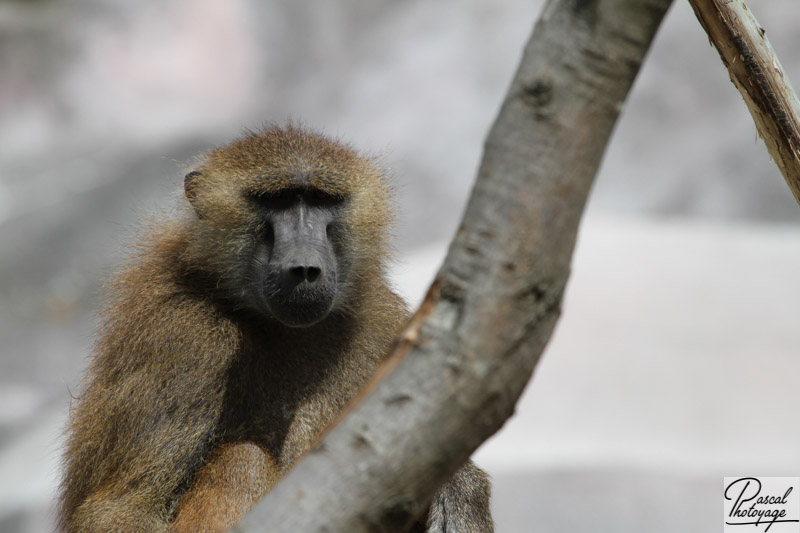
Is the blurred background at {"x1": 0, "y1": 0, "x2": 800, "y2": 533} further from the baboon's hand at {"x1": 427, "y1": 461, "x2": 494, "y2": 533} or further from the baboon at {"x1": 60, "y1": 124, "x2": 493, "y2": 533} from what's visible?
the baboon at {"x1": 60, "y1": 124, "x2": 493, "y2": 533}

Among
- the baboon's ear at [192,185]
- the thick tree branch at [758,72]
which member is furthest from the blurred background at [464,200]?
the thick tree branch at [758,72]

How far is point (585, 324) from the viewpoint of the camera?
29.5ft

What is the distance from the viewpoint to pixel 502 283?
1.82 meters

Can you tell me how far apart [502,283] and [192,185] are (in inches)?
87.2

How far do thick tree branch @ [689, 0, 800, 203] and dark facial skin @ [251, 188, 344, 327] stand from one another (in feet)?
5.19

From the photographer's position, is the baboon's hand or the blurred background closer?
the baboon's hand

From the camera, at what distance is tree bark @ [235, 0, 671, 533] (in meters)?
1.81

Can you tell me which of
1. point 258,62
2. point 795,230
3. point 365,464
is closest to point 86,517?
point 365,464

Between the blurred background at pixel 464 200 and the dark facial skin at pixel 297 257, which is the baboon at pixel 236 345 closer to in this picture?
the dark facial skin at pixel 297 257

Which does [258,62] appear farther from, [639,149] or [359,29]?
[639,149]

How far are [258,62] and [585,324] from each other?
683 cm

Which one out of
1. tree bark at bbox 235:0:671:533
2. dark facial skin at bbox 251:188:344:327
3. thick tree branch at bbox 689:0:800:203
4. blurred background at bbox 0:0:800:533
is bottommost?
blurred background at bbox 0:0:800:533

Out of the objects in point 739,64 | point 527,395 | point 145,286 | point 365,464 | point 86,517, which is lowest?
point 527,395

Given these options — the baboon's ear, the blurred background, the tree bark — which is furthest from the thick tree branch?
the blurred background
